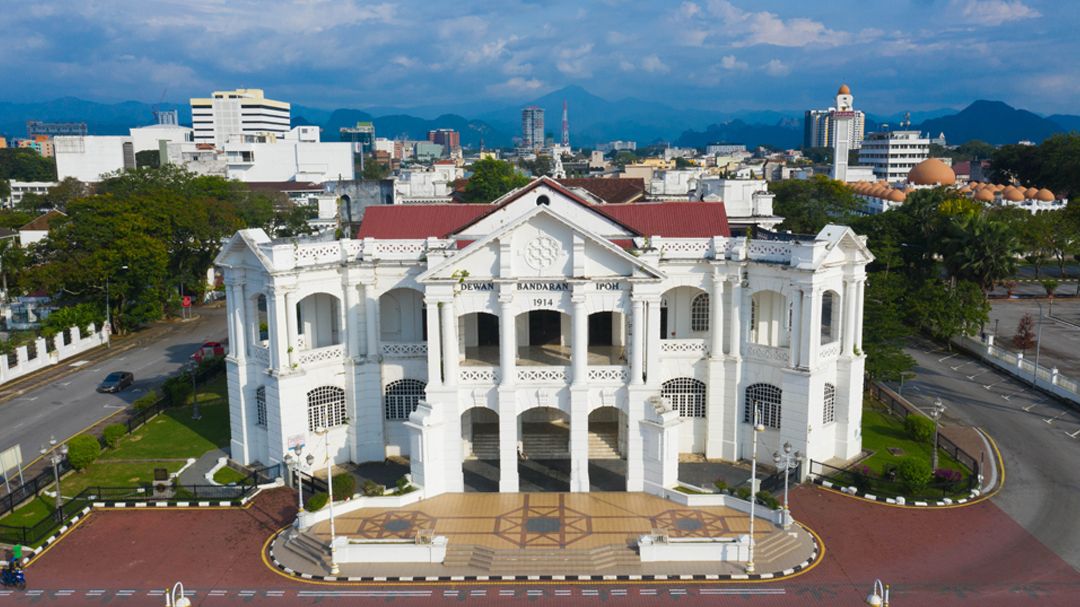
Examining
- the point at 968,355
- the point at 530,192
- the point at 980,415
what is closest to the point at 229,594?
the point at 530,192

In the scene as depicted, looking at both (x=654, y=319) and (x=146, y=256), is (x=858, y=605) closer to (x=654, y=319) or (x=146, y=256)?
(x=654, y=319)

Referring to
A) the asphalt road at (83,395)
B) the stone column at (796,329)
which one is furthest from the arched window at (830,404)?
the asphalt road at (83,395)

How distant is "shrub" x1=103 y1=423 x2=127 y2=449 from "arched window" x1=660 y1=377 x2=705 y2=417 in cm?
2515

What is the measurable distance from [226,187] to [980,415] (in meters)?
84.6

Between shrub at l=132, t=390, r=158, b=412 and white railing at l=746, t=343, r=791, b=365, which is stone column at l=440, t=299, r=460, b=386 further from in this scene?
shrub at l=132, t=390, r=158, b=412

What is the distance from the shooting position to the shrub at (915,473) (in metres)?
31.2

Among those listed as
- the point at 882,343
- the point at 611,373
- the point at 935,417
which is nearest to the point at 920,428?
the point at 935,417

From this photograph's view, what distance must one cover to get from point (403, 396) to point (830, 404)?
1857 centimetres

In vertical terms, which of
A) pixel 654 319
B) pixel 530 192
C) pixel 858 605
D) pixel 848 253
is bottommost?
pixel 858 605

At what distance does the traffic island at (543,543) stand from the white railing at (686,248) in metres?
10.3

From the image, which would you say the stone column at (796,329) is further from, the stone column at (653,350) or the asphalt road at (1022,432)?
the asphalt road at (1022,432)

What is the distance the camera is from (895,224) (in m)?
66.7

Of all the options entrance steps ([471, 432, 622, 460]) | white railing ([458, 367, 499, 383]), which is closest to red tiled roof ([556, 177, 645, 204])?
entrance steps ([471, 432, 622, 460])

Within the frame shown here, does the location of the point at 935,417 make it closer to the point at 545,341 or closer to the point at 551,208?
the point at 545,341
